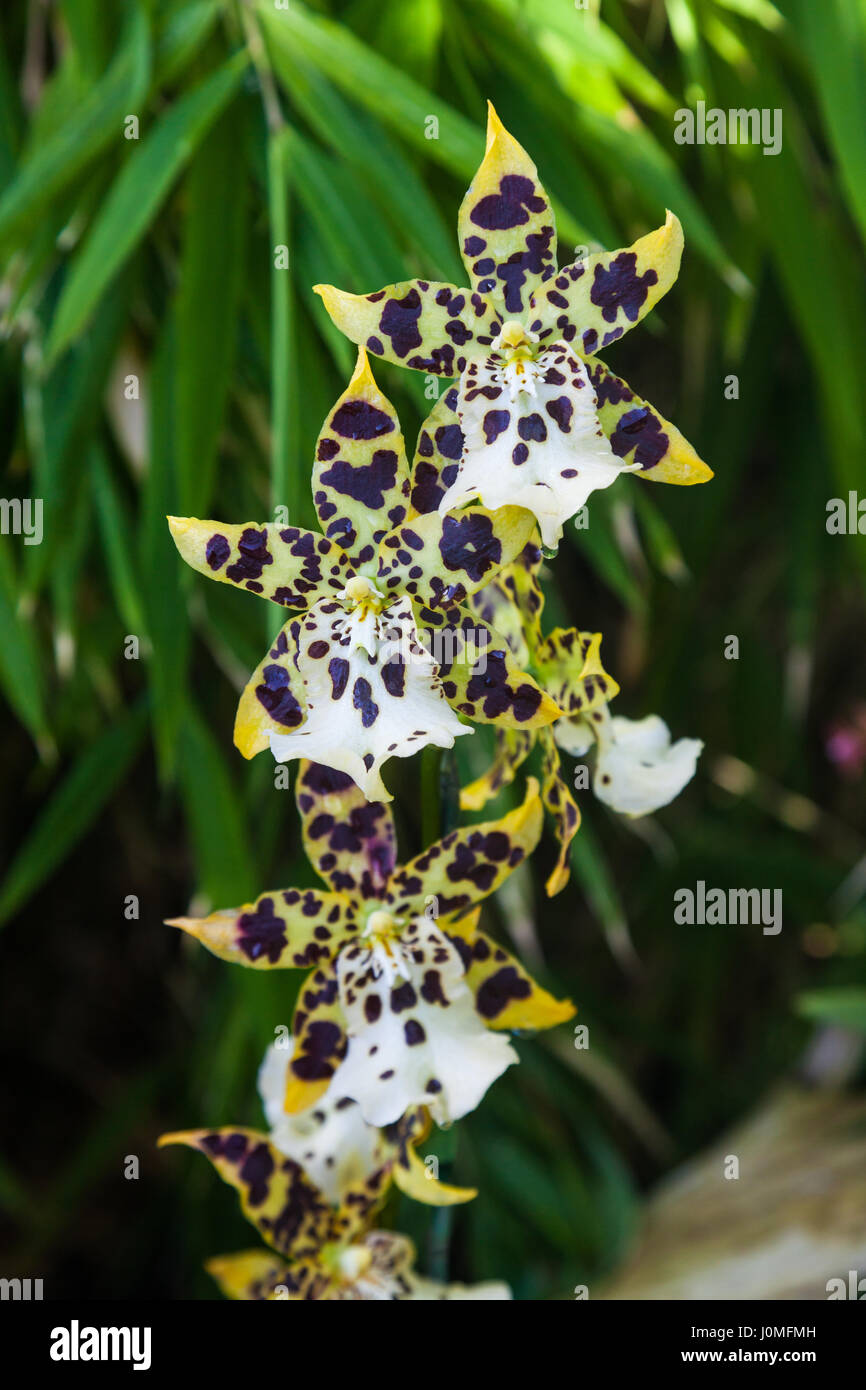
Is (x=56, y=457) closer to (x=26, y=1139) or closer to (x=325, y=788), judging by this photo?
(x=325, y=788)

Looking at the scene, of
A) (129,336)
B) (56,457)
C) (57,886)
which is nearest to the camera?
(56,457)

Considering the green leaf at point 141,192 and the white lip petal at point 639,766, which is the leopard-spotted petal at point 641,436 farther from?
the green leaf at point 141,192

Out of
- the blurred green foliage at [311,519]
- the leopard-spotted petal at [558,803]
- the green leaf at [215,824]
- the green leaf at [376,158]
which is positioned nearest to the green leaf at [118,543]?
the blurred green foliage at [311,519]

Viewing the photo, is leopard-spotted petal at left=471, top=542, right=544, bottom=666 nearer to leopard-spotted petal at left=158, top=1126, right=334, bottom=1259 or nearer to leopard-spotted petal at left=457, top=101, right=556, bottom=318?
leopard-spotted petal at left=457, top=101, right=556, bottom=318

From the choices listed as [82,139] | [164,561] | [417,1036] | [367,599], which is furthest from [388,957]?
[82,139]

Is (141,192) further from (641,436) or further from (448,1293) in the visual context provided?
(448,1293)

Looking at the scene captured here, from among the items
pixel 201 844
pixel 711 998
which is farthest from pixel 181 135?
pixel 711 998
